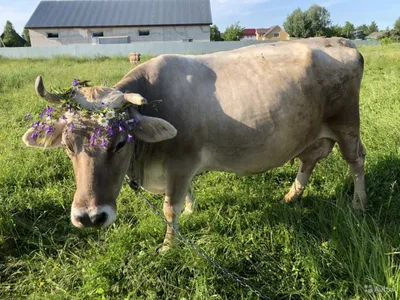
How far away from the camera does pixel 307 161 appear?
160 inches

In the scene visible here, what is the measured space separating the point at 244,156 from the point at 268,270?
3.37 ft

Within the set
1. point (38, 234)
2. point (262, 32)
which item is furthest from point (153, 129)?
point (262, 32)

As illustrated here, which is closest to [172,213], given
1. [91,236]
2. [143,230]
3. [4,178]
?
[143,230]

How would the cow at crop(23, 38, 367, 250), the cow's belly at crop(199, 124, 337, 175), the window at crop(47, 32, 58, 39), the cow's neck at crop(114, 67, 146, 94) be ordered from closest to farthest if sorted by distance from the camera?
the cow at crop(23, 38, 367, 250)
the cow's neck at crop(114, 67, 146, 94)
the cow's belly at crop(199, 124, 337, 175)
the window at crop(47, 32, 58, 39)

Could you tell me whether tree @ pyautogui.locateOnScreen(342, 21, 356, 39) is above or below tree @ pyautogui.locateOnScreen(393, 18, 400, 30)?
below

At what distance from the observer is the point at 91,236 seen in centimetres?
339

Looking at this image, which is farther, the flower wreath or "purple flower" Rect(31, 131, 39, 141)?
"purple flower" Rect(31, 131, 39, 141)

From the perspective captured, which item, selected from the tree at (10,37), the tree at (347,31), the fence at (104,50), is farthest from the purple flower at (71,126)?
the tree at (347,31)

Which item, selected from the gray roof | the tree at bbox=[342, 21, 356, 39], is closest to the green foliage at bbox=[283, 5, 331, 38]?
the tree at bbox=[342, 21, 356, 39]

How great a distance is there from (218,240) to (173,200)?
Answer: 21.0 inches

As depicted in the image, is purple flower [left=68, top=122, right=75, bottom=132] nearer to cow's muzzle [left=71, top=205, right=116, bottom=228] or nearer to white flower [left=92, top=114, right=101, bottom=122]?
white flower [left=92, top=114, right=101, bottom=122]

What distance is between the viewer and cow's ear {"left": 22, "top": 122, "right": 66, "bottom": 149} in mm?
2582

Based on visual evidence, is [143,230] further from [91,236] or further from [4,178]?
[4,178]

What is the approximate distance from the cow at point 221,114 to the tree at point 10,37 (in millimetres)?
55072
